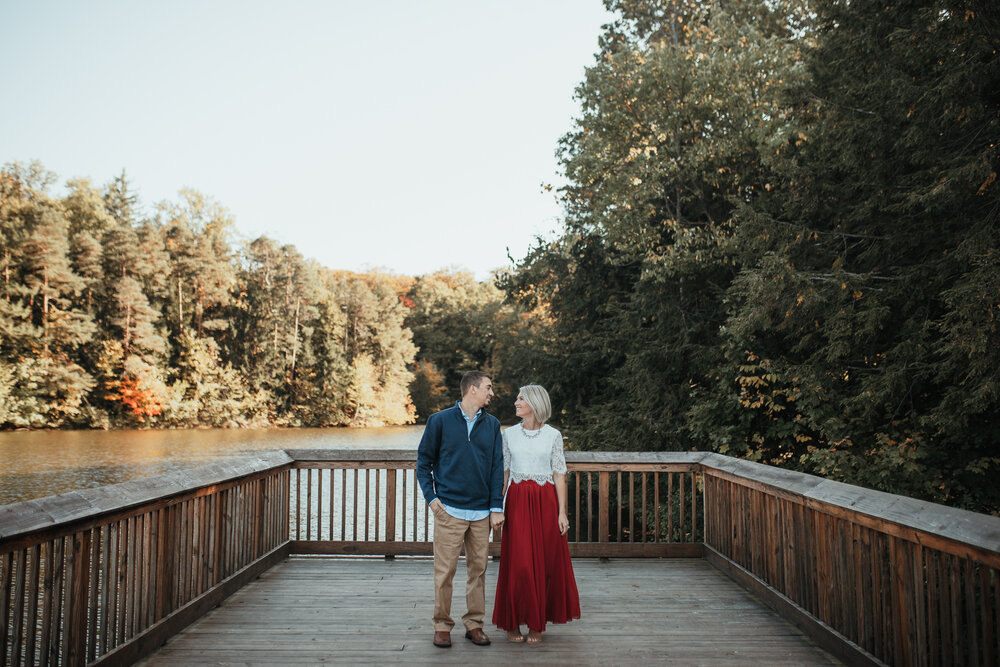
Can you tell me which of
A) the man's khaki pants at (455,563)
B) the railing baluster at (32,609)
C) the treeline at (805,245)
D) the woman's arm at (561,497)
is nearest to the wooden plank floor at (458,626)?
the man's khaki pants at (455,563)

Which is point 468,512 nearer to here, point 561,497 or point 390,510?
point 561,497

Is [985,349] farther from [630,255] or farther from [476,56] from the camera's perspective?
[476,56]

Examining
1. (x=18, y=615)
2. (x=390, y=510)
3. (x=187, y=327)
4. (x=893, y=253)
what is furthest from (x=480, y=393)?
(x=187, y=327)

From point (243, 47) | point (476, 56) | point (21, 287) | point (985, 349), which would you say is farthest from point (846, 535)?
point (21, 287)

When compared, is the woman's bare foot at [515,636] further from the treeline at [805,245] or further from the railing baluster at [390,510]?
the treeline at [805,245]

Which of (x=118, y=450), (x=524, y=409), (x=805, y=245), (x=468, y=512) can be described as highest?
(x=805, y=245)

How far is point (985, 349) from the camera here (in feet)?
19.9

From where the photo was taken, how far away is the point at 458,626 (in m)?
4.02

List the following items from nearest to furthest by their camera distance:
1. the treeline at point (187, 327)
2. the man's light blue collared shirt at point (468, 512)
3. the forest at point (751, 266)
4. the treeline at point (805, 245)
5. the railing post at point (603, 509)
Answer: the man's light blue collared shirt at point (468, 512)
the railing post at point (603, 509)
the treeline at point (805, 245)
the forest at point (751, 266)
the treeline at point (187, 327)

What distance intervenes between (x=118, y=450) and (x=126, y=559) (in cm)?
2137

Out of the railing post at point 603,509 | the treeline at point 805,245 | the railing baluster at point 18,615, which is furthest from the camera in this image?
the treeline at point 805,245

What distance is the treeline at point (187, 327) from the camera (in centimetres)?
2561

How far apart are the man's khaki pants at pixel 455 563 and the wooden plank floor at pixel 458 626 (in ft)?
0.48

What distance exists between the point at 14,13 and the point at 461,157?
20954mm
